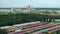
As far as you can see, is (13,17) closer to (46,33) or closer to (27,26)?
(27,26)

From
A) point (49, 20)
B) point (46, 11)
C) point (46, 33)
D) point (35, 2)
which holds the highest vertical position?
point (35, 2)

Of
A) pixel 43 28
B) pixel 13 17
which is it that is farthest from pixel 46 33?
pixel 13 17

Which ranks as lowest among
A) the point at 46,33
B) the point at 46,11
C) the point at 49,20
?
the point at 46,33

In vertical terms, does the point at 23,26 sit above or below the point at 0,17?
below

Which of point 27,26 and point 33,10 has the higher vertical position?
point 33,10

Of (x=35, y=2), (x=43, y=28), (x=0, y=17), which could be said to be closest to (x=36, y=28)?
(x=43, y=28)

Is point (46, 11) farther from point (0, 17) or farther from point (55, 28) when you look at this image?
point (0, 17)
